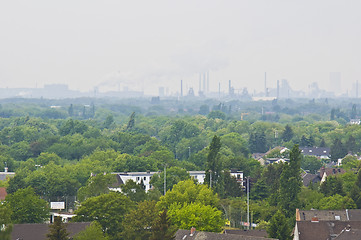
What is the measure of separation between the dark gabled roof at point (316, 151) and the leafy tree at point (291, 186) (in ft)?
244

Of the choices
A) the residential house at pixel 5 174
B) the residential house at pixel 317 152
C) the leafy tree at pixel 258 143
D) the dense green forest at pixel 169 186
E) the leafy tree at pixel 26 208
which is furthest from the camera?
the leafy tree at pixel 258 143

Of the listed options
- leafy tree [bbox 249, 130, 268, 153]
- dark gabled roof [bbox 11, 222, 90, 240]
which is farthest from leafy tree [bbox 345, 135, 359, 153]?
dark gabled roof [bbox 11, 222, 90, 240]

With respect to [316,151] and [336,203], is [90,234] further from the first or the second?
[316,151]

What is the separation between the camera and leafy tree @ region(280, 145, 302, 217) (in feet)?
231

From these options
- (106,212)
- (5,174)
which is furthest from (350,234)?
(5,174)

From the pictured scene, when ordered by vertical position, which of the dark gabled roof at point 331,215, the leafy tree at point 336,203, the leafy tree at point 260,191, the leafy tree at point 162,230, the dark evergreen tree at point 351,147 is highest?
the leafy tree at point 162,230

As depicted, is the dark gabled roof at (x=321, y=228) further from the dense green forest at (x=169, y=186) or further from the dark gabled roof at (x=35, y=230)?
the dark gabled roof at (x=35, y=230)

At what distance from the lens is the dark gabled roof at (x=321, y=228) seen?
179 ft

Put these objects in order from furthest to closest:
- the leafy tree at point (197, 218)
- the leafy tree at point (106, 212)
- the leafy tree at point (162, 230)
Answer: the leafy tree at point (197, 218), the leafy tree at point (106, 212), the leafy tree at point (162, 230)

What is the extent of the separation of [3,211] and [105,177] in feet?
75.0

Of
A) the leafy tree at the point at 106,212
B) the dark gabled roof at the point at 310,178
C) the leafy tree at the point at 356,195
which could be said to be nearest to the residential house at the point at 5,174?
the dark gabled roof at the point at 310,178

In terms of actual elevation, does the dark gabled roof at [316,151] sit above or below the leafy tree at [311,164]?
below

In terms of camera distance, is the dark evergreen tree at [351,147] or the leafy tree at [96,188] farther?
the dark evergreen tree at [351,147]

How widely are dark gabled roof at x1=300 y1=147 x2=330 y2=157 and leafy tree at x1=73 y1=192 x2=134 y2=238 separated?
9203 centimetres
